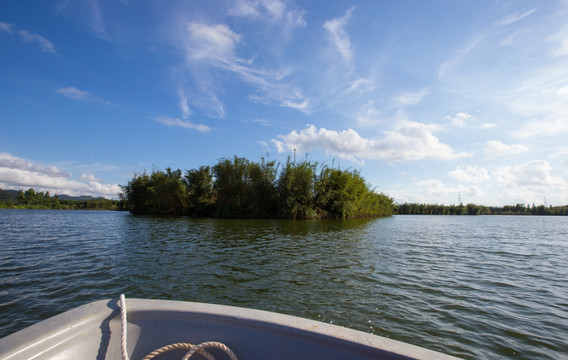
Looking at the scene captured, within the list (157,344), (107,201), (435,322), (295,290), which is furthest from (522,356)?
(107,201)

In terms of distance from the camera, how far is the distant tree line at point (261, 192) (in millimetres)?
36188

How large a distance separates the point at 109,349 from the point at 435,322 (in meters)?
4.45

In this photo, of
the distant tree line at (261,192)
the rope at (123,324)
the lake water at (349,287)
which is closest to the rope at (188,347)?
the rope at (123,324)

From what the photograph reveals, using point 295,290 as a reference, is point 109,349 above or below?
above

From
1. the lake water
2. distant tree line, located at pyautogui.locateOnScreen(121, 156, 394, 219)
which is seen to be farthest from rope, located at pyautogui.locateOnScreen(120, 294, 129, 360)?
distant tree line, located at pyautogui.locateOnScreen(121, 156, 394, 219)

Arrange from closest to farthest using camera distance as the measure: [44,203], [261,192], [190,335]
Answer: [190,335], [261,192], [44,203]

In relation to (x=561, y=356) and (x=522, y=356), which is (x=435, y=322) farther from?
(x=561, y=356)

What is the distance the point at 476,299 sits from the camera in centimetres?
525

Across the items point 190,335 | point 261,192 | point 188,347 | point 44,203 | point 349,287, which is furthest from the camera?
point 44,203

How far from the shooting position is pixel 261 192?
126 ft

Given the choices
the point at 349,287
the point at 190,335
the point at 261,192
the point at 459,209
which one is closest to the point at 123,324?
the point at 190,335

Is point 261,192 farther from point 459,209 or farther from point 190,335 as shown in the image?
point 459,209

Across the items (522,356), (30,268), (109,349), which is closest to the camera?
(109,349)

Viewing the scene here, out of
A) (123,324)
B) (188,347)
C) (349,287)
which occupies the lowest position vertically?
(349,287)
